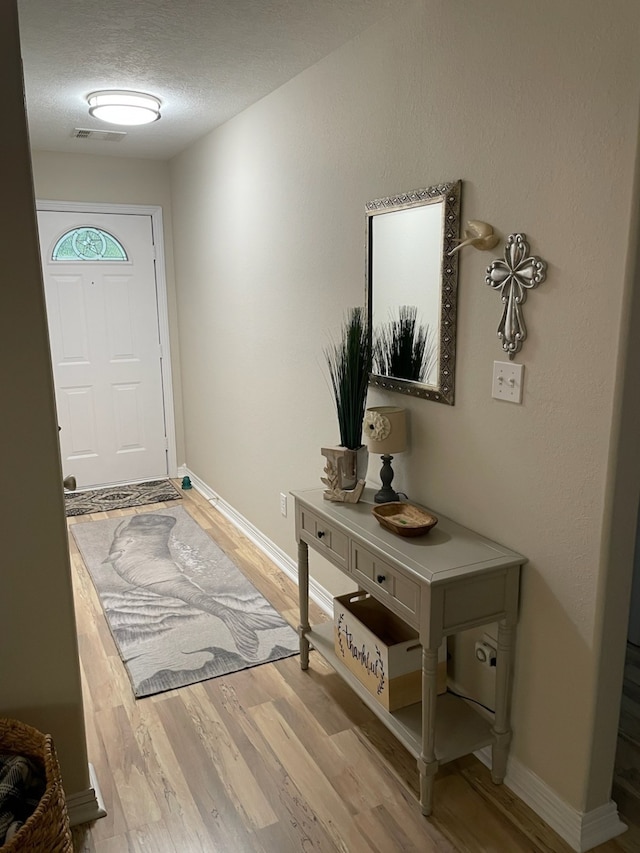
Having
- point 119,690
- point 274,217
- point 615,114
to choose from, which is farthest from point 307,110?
point 119,690

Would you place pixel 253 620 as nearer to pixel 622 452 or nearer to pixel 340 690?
pixel 340 690

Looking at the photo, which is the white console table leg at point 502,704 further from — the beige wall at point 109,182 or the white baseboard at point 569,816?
the beige wall at point 109,182

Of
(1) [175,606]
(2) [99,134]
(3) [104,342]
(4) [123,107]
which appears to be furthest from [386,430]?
(3) [104,342]

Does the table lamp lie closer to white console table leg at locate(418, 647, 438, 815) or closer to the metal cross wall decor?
the metal cross wall decor

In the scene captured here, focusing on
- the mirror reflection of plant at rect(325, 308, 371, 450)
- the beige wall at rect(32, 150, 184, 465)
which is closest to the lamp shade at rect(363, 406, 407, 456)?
the mirror reflection of plant at rect(325, 308, 371, 450)

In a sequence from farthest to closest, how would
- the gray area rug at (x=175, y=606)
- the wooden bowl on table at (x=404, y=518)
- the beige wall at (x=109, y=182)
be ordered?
the beige wall at (x=109, y=182) < the gray area rug at (x=175, y=606) < the wooden bowl on table at (x=404, y=518)

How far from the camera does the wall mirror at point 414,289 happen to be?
7.11ft

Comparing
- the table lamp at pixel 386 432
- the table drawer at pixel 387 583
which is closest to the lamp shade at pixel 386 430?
the table lamp at pixel 386 432

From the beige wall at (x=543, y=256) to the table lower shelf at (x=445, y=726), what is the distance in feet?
0.32

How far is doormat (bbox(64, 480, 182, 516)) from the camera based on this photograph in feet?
15.9

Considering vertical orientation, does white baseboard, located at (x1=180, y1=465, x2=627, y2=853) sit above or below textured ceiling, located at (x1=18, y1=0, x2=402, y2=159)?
below

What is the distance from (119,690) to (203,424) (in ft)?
8.35

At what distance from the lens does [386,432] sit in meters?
2.34

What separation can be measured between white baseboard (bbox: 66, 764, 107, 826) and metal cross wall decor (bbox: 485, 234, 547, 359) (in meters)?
1.81
